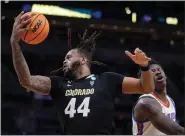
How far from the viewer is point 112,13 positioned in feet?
33.7

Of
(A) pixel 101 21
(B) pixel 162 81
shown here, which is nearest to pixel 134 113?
(B) pixel 162 81

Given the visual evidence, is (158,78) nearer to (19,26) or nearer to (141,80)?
(141,80)

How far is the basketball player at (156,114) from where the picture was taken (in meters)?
4.09

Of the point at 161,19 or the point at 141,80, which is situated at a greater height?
the point at 161,19

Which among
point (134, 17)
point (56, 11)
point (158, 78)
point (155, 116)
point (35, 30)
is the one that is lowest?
point (155, 116)

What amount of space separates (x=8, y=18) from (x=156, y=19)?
3.67m

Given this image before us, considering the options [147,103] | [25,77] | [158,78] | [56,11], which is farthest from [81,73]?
[56,11]

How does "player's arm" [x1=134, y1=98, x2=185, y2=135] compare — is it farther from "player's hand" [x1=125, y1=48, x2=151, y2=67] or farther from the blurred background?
the blurred background

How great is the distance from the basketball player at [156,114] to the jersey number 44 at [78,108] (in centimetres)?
72

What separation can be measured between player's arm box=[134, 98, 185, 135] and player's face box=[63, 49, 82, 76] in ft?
2.64

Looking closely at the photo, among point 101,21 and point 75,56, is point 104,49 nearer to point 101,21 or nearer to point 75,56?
point 101,21

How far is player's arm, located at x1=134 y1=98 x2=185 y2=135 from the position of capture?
4062 mm

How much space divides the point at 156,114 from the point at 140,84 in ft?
1.75

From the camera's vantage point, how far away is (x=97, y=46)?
10531 millimetres
